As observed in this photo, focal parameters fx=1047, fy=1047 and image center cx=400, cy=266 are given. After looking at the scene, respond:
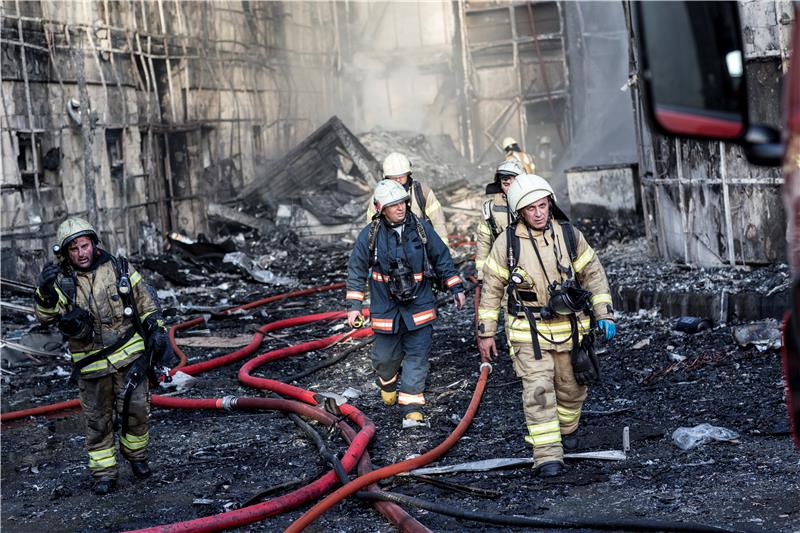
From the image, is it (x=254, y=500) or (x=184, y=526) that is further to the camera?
(x=254, y=500)

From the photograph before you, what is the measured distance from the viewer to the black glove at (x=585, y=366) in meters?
6.43

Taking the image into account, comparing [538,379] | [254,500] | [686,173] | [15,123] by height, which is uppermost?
[15,123]

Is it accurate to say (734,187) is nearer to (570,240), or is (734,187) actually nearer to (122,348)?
(570,240)

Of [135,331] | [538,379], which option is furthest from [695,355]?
[135,331]

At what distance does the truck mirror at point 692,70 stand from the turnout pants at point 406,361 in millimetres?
5730

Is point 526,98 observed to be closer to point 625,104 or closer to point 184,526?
point 625,104

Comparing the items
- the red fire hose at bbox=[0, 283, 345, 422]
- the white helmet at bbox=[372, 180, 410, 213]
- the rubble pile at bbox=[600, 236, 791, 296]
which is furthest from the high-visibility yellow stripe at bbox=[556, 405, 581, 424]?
the red fire hose at bbox=[0, 283, 345, 422]

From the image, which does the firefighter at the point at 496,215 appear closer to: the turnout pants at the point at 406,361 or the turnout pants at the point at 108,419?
the turnout pants at the point at 406,361

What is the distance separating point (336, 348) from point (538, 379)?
4935 mm

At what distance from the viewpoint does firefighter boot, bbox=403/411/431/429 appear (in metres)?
7.81

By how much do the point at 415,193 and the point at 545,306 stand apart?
11.2 ft

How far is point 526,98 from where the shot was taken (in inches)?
1119

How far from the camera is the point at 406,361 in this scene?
8.27 meters

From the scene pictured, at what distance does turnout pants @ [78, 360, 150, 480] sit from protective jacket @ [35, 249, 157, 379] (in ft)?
0.40
